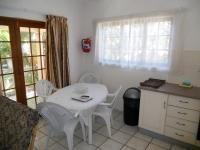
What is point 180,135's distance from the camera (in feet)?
7.15

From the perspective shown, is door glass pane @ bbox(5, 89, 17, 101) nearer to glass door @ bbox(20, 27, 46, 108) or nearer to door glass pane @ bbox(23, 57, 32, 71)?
glass door @ bbox(20, 27, 46, 108)

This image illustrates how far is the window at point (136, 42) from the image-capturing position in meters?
2.57

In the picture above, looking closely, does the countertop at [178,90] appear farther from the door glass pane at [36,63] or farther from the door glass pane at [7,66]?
the door glass pane at [7,66]

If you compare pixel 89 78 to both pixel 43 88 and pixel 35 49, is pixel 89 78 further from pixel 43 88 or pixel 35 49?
pixel 35 49

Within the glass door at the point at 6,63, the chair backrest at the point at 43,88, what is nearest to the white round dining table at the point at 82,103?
the chair backrest at the point at 43,88

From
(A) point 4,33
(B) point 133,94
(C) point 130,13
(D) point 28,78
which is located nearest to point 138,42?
(C) point 130,13

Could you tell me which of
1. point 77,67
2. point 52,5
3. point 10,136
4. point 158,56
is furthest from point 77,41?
point 10,136

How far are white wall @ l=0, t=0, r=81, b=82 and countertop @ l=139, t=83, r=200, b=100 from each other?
194 cm

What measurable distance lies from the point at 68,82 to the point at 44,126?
109cm

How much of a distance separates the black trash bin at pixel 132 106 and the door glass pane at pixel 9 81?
2096 mm

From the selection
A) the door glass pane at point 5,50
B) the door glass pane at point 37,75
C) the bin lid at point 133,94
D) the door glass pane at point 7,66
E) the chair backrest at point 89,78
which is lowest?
the bin lid at point 133,94

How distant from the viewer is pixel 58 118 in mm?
1844

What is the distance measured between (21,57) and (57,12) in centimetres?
121

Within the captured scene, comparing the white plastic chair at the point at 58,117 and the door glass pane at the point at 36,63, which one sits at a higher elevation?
the door glass pane at the point at 36,63
